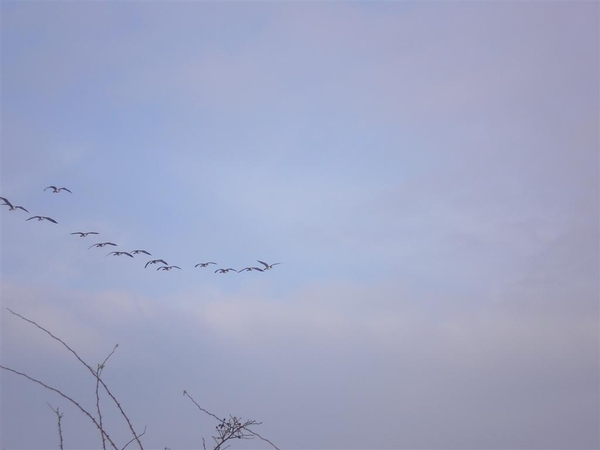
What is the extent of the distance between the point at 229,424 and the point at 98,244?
49.2ft

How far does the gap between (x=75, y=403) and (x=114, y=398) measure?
0.32 meters

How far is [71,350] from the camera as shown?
474cm

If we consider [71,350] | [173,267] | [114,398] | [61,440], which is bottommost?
[61,440]

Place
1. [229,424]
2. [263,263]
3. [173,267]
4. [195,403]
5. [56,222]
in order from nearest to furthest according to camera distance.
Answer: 1. [195,403]
2. [229,424]
3. [56,222]
4. [173,267]
5. [263,263]

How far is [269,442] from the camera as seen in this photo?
4.83 meters

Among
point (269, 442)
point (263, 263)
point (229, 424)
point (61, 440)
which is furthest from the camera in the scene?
point (263, 263)

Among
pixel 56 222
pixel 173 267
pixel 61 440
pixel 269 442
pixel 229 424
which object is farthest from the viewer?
pixel 173 267

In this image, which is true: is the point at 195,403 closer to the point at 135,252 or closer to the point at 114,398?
the point at 114,398

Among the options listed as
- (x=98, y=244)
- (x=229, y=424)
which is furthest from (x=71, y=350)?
(x=98, y=244)

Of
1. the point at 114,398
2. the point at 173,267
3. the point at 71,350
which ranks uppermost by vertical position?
the point at 173,267

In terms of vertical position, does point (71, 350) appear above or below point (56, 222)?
below

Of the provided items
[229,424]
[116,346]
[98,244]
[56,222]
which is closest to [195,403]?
[229,424]

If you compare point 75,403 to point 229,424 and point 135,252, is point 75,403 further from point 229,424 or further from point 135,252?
point 135,252

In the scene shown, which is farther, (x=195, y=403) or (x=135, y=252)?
(x=135, y=252)
